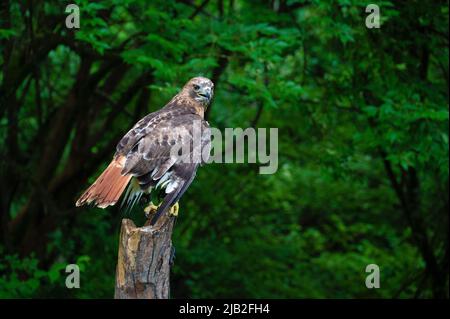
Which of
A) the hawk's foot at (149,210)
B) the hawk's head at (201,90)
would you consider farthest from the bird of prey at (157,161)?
the hawk's head at (201,90)

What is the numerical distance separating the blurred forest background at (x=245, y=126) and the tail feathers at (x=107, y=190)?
72.6 inches

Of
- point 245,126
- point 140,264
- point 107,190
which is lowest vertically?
point 140,264

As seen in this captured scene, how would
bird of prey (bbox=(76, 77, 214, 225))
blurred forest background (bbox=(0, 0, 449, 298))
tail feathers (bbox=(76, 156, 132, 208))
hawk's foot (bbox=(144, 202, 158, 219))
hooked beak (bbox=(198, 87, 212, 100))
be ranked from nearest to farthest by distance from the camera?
tail feathers (bbox=(76, 156, 132, 208)), bird of prey (bbox=(76, 77, 214, 225)), hawk's foot (bbox=(144, 202, 158, 219)), hooked beak (bbox=(198, 87, 212, 100)), blurred forest background (bbox=(0, 0, 449, 298))

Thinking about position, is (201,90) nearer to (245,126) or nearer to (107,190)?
(107,190)

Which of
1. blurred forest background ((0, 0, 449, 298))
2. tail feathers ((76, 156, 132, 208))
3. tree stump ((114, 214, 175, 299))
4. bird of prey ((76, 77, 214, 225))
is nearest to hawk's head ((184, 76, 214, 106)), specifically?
bird of prey ((76, 77, 214, 225))

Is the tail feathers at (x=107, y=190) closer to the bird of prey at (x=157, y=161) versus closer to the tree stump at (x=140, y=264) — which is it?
the bird of prey at (x=157, y=161)

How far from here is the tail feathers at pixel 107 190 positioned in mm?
4508

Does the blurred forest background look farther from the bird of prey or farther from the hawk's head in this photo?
the bird of prey

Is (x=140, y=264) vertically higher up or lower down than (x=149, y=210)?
lower down

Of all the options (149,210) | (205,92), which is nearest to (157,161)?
(149,210)

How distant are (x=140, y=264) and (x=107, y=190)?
0.49m

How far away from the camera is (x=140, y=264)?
439 cm

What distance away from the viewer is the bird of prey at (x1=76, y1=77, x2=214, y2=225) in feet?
15.1
